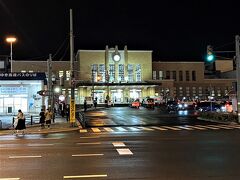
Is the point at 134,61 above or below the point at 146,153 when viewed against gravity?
above

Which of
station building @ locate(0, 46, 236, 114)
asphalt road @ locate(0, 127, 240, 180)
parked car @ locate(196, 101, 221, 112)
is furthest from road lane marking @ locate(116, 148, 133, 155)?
station building @ locate(0, 46, 236, 114)

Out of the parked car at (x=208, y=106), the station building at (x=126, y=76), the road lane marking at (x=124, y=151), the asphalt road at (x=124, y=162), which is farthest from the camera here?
the station building at (x=126, y=76)

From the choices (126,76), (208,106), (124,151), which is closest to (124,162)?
(124,151)

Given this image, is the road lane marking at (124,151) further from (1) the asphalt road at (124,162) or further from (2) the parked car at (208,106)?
(2) the parked car at (208,106)

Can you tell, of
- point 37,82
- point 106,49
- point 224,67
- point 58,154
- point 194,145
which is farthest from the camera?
point 224,67

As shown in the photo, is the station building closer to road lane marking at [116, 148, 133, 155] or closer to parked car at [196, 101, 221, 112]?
parked car at [196, 101, 221, 112]

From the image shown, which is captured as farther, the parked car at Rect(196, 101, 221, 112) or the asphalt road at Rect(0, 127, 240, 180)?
the parked car at Rect(196, 101, 221, 112)

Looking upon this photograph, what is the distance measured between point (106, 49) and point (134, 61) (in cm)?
830

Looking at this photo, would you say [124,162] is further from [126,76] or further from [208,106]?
[126,76]

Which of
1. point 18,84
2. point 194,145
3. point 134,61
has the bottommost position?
point 194,145

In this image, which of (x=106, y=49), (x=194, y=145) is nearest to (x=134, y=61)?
(x=106, y=49)

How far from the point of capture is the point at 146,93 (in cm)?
10350

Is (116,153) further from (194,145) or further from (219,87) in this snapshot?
(219,87)

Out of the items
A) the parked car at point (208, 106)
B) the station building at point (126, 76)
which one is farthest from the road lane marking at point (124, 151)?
the station building at point (126, 76)
